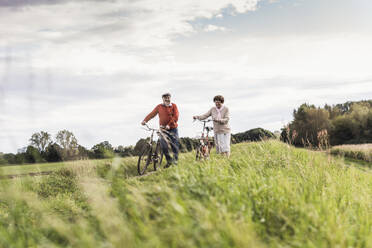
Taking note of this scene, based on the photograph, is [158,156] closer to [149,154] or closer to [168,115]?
[149,154]

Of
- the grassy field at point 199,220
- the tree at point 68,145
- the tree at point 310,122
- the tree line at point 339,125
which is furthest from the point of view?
the tree line at point 339,125

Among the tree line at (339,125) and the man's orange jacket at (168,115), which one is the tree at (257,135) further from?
the tree line at (339,125)

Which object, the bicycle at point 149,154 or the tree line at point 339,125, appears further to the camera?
the tree line at point 339,125

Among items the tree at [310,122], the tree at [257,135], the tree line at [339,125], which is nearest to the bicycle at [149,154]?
the tree at [257,135]

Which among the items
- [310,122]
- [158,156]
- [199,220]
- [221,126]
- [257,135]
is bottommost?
[199,220]

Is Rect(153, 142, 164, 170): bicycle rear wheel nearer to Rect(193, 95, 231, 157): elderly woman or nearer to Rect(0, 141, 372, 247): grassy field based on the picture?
Rect(193, 95, 231, 157): elderly woman

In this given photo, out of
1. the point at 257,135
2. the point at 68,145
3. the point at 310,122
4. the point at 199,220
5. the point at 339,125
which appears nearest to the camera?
the point at 199,220

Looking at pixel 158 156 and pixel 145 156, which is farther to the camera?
pixel 158 156

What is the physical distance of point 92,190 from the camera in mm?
4742

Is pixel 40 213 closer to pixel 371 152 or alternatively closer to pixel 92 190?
pixel 92 190

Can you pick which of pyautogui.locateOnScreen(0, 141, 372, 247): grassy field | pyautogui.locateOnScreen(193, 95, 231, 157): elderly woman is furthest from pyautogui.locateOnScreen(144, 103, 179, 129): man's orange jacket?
pyautogui.locateOnScreen(0, 141, 372, 247): grassy field

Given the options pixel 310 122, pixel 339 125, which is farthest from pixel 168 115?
pixel 339 125

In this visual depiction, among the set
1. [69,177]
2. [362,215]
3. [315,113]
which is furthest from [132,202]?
[315,113]

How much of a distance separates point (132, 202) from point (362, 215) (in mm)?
3764
